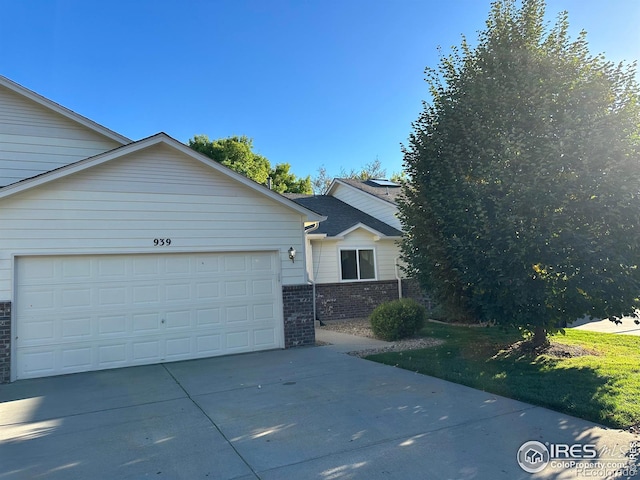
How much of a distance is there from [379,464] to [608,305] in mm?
5499

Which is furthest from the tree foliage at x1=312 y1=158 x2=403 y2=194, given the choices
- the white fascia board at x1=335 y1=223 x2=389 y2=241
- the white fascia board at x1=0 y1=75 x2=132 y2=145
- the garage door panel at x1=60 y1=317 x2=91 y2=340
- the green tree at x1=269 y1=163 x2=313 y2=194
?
the garage door panel at x1=60 y1=317 x2=91 y2=340

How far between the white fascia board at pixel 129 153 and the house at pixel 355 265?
190 inches

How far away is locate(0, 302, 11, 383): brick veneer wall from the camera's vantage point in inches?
295

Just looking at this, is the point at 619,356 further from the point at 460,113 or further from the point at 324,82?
the point at 324,82

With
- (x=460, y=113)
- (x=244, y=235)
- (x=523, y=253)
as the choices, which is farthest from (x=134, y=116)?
(x=523, y=253)

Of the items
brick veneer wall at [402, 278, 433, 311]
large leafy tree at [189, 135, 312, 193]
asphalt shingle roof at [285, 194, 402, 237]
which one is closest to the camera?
brick veneer wall at [402, 278, 433, 311]

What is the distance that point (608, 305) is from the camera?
23.2 ft

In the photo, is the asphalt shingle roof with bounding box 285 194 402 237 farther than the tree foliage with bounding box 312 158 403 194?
No

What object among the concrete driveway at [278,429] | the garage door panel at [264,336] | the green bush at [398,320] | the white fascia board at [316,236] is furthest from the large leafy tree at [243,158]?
the concrete driveway at [278,429]

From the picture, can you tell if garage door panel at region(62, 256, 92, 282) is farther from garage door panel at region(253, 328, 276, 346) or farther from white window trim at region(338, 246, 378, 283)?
white window trim at region(338, 246, 378, 283)

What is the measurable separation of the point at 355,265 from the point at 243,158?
61.0 feet

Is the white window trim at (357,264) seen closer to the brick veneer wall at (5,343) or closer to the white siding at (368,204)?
the white siding at (368,204)

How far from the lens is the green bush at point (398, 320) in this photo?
417 inches

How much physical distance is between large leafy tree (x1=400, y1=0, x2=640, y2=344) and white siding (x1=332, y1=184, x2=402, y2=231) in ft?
27.8
